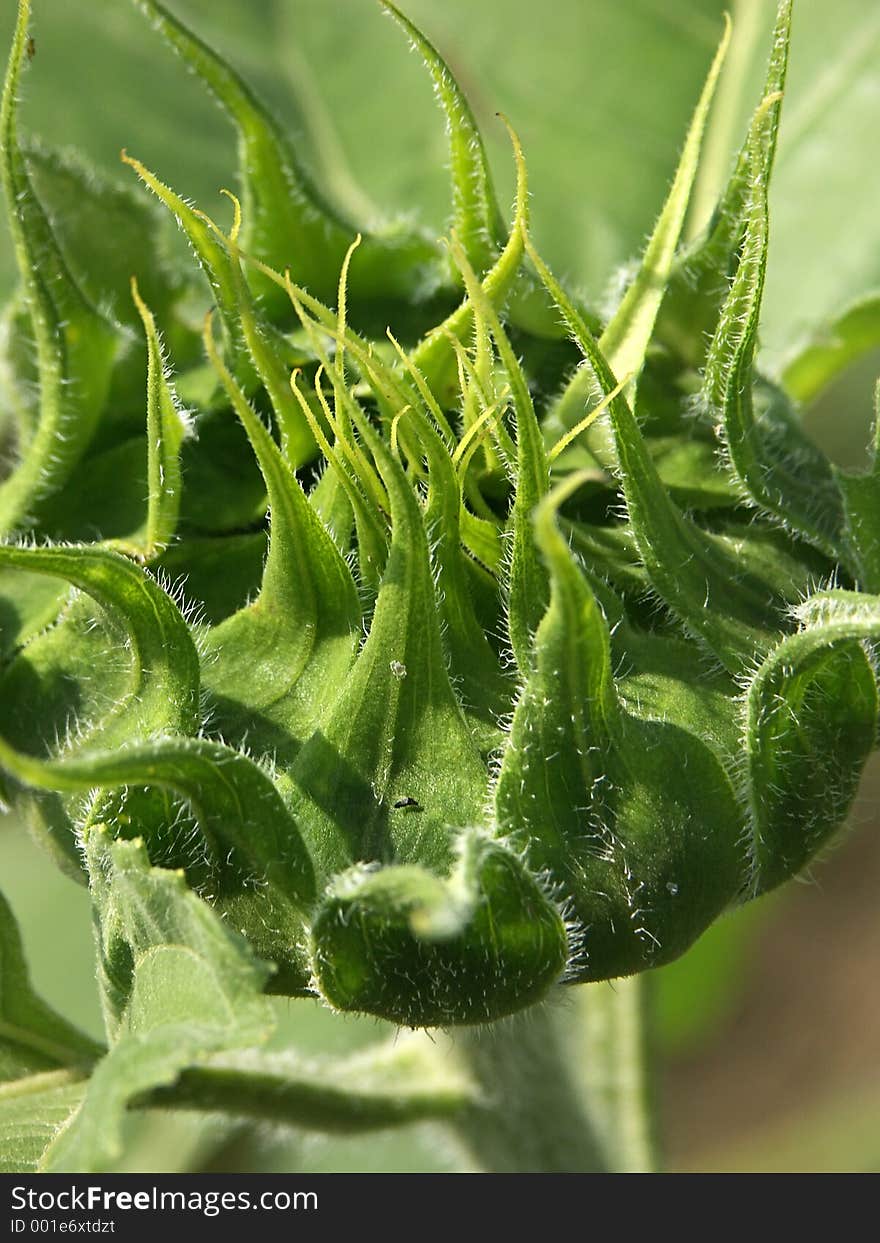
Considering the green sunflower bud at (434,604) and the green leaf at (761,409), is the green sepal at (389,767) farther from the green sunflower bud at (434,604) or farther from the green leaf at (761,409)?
the green leaf at (761,409)

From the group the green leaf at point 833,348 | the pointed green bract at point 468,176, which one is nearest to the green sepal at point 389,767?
the pointed green bract at point 468,176

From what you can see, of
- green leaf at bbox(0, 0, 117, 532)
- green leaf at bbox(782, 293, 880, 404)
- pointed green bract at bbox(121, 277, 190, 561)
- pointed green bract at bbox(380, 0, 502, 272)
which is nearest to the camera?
pointed green bract at bbox(121, 277, 190, 561)

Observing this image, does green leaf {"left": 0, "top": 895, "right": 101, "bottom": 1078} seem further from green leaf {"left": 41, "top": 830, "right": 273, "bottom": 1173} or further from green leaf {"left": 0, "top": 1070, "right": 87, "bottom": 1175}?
green leaf {"left": 41, "top": 830, "right": 273, "bottom": 1173}

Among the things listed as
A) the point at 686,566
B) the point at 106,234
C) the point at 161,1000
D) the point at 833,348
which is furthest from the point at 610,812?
the point at 833,348

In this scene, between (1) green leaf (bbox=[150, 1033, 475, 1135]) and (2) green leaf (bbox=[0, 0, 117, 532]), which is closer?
(2) green leaf (bbox=[0, 0, 117, 532])

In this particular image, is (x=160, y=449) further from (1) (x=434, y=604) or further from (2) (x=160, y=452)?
(1) (x=434, y=604)

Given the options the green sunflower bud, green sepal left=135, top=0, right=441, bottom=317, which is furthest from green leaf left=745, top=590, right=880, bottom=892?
green sepal left=135, top=0, right=441, bottom=317
